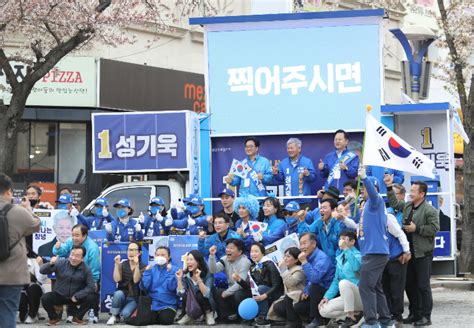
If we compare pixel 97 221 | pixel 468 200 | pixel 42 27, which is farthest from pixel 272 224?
pixel 42 27

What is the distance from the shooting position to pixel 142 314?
44.7ft

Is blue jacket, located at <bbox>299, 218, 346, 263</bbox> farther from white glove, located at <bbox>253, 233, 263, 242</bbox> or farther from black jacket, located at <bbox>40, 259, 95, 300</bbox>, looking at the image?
black jacket, located at <bbox>40, 259, 95, 300</bbox>

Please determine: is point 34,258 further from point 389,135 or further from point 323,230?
point 389,135

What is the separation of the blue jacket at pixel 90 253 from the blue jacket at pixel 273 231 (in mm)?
2377

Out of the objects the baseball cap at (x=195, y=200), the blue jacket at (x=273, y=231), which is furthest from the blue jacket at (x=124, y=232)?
the blue jacket at (x=273, y=231)

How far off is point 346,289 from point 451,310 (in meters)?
3.34

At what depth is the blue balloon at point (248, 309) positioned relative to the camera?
516 inches

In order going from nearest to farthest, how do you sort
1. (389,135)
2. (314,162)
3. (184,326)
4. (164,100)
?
(389,135), (184,326), (314,162), (164,100)

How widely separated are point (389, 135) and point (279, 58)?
4253 millimetres

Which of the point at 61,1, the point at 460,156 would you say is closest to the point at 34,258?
the point at 61,1

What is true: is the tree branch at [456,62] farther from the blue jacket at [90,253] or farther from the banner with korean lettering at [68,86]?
the blue jacket at [90,253]

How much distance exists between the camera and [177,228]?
→ 48.4 feet

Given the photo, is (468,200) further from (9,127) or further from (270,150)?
(9,127)

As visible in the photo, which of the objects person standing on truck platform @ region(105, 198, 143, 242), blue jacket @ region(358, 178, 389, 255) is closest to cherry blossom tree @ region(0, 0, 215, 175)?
person standing on truck platform @ region(105, 198, 143, 242)
